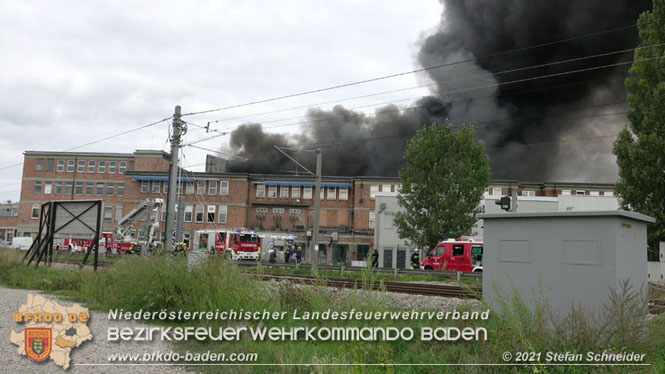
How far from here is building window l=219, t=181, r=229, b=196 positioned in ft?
199

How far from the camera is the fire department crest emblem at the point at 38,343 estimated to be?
6.91m

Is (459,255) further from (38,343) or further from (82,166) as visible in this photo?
(82,166)

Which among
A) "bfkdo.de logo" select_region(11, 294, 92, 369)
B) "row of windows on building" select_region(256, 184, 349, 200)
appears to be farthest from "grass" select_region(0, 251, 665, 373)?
"row of windows on building" select_region(256, 184, 349, 200)

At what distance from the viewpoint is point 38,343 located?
724 centimetres

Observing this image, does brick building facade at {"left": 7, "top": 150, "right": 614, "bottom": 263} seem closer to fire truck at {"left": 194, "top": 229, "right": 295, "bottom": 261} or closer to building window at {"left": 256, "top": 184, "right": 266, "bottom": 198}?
building window at {"left": 256, "top": 184, "right": 266, "bottom": 198}

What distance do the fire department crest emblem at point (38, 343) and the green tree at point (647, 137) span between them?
25.6 m

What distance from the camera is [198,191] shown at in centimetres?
6041

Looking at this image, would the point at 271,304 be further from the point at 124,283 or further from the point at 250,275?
Result: the point at 124,283

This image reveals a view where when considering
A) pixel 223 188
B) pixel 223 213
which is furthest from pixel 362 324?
pixel 223 188

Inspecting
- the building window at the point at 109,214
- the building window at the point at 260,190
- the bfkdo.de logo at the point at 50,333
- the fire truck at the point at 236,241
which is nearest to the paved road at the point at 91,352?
the bfkdo.de logo at the point at 50,333

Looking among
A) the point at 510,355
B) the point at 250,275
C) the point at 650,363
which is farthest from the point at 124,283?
the point at 650,363

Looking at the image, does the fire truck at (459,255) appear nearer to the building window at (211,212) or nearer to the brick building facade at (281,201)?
the brick building facade at (281,201)

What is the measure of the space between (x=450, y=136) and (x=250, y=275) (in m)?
28.9

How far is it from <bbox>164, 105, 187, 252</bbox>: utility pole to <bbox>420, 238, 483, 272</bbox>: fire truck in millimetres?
17871
